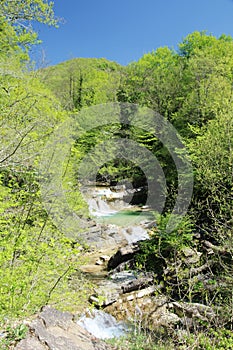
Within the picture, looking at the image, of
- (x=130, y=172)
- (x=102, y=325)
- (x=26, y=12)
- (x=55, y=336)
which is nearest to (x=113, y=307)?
(x=102, y=325)

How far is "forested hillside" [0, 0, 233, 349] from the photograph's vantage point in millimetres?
4137

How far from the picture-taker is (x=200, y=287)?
6801mm

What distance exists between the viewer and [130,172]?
78.4 ft

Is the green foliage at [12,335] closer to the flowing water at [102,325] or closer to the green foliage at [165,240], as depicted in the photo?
the flowing water at [102,325]

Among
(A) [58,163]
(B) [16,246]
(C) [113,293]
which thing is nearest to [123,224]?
(C) [113,293]

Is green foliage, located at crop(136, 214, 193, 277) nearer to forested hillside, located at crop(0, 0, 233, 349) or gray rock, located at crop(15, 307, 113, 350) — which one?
forested hillside, located at crop(0, 0, 233, 349)

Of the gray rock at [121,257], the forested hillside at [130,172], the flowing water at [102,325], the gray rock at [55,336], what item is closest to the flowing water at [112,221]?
the flowing water at [102,325]

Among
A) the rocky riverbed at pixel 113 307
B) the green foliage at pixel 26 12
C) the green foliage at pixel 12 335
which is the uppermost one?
the green foliage at pixel 26 12

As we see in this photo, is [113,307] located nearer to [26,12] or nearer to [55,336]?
[55,336]

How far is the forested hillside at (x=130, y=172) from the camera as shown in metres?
4.14

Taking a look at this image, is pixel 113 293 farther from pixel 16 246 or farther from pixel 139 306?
pixel 16 246

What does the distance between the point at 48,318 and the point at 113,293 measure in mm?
5010

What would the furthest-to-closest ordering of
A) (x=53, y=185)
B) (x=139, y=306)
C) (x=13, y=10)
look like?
1. (x=139, y=306)
2. (x=13, y=10)
3. (x=53, y=185)

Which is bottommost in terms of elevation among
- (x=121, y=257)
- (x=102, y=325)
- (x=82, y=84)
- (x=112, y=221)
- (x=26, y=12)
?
(x=102, y=325)
